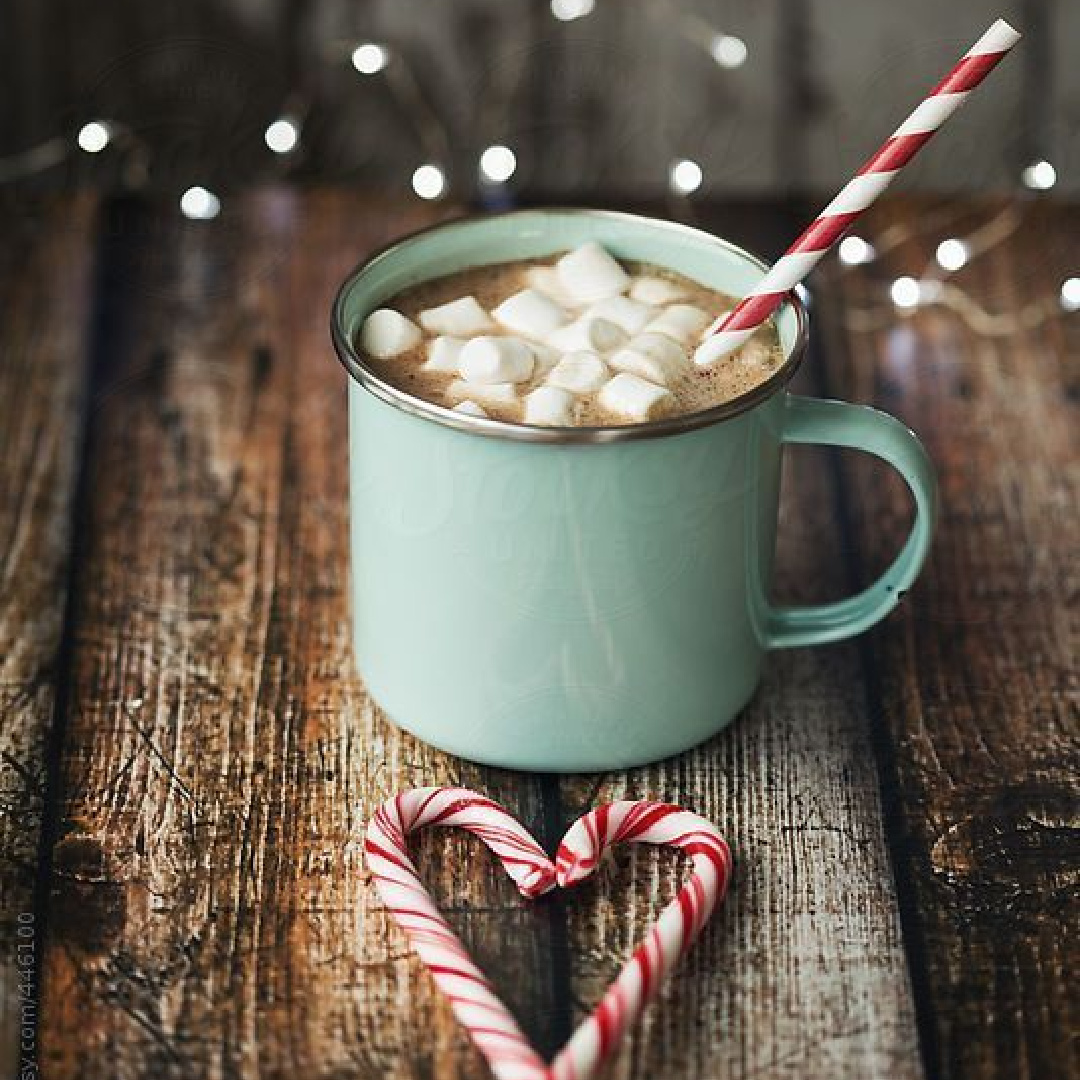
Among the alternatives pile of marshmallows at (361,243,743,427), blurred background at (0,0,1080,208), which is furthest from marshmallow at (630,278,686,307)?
blurred background at (0,0,1080,208)

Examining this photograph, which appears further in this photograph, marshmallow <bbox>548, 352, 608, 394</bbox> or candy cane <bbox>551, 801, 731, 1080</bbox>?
marshmallow <bbox>548, 352, 608, 394</bbox>

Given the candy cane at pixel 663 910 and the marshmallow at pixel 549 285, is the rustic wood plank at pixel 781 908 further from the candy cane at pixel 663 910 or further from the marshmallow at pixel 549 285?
the marshmallow at pixel 549 285

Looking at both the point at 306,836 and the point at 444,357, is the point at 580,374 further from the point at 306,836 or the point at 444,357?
the point at 306,836

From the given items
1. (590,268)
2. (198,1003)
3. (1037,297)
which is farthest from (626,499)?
(1037,297)

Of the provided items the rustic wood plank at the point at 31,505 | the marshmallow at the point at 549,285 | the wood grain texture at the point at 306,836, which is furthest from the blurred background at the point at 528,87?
the marshmallow at the point at 549,285

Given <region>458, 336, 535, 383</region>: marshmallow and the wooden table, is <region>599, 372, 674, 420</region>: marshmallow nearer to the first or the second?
<region>458, 336, 535, 383</region>: marshmallow

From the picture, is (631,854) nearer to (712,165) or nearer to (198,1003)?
(198,1003)
